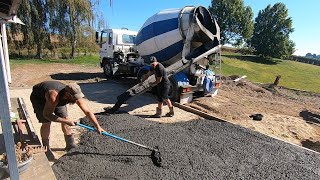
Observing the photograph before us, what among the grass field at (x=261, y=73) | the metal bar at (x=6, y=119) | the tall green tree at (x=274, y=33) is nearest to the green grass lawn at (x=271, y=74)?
the grass field at (x=261, y=73)

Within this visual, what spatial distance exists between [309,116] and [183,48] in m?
4.56

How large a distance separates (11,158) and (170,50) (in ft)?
22.0

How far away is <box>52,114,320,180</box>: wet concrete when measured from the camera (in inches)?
159

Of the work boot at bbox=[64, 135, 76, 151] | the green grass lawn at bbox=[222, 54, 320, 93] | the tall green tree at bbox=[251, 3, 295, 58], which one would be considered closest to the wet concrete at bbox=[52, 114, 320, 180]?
the work boot at bbox=[64, 135, 76, 151]

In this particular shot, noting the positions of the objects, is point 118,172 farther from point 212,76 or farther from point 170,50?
point 212,76

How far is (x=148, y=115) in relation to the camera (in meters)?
7.31

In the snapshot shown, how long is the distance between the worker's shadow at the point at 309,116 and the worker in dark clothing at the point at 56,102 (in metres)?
6.77

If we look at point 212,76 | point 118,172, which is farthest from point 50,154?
point 212,76

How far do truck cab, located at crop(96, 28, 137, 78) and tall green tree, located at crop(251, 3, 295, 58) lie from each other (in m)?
30.5

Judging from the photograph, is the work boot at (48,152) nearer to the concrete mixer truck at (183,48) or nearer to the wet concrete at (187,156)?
the wet concrete at (187,156)

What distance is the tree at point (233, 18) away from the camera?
119ft

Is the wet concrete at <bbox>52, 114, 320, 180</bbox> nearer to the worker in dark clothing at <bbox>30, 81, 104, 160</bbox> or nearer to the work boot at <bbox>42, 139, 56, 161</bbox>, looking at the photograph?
the work boot at <bbox>42, 139, 56, 161</bbox>

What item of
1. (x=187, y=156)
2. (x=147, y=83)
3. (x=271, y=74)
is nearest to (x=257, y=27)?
(x=271, y=74)

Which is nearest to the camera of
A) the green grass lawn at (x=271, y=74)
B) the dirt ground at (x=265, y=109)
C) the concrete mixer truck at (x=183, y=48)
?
the dirt ground at (x=265, y=109)
